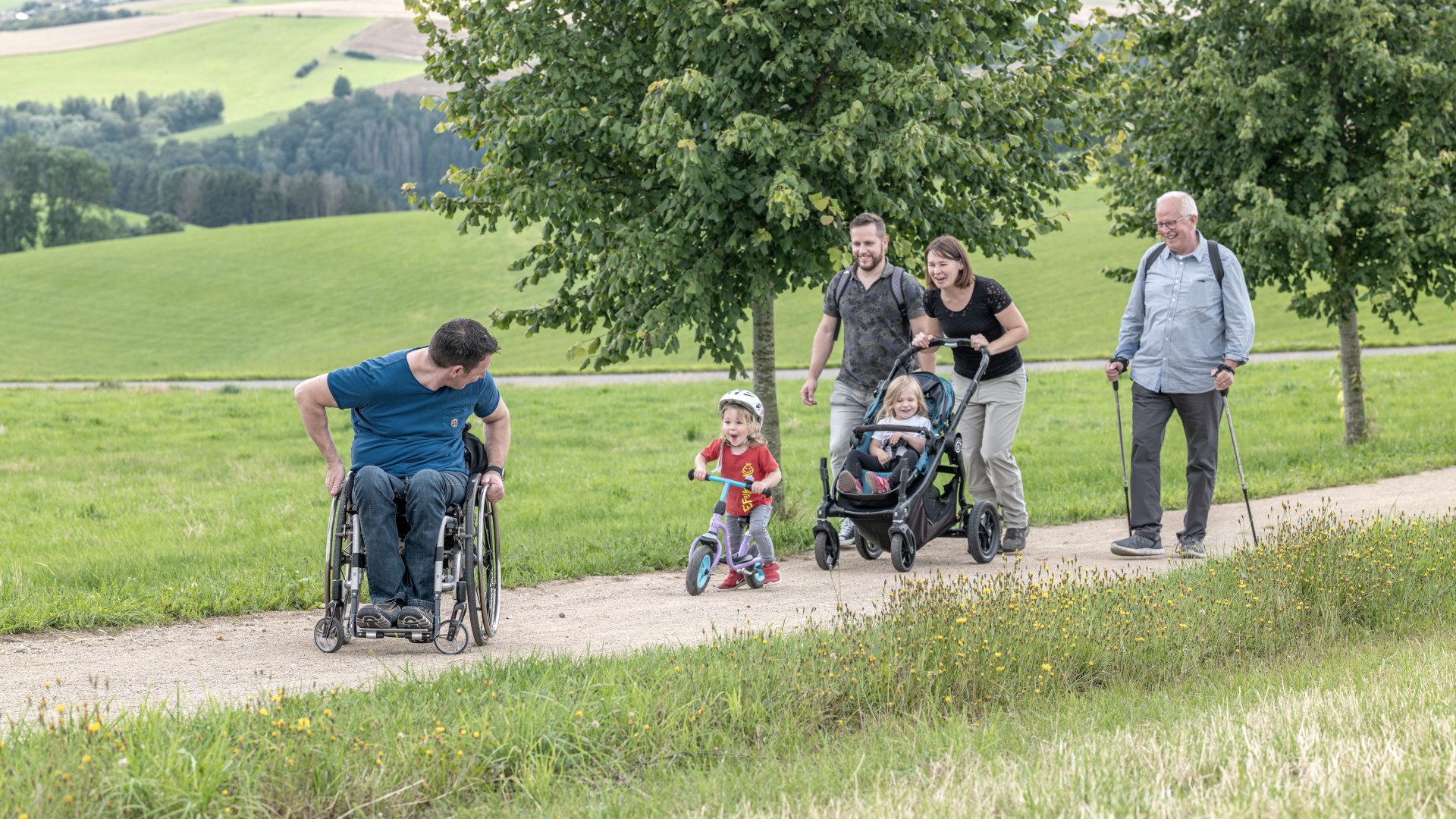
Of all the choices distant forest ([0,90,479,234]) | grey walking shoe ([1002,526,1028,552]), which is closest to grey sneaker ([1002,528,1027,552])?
grey walking shoe ([1002,526,1028,552])

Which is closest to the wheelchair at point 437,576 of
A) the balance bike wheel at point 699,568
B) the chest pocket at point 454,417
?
the chest pocket at point 454,417

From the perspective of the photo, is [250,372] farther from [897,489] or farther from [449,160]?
[449,160]

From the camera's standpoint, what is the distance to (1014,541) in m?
9.88

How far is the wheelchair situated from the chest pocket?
283 mm

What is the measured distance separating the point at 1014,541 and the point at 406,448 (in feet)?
15.8

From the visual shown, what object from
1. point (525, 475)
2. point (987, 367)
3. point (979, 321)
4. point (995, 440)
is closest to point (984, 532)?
point (995, 440)

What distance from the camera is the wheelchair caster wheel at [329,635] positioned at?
6684 mm

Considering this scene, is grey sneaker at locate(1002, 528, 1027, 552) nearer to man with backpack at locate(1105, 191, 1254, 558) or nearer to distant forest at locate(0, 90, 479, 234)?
man with backpack at locate(1105, 191, 1254, 558)

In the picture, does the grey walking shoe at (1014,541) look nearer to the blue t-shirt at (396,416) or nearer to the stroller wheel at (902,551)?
the stroller wheel at (902,551)

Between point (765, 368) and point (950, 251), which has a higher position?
point (950, 251)

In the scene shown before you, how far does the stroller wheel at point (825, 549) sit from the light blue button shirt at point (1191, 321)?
2.35 meters

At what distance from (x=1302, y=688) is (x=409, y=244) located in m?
71.5

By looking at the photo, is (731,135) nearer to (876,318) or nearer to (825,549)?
(876,318)

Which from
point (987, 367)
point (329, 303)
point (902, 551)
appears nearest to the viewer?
point (902, 551)
